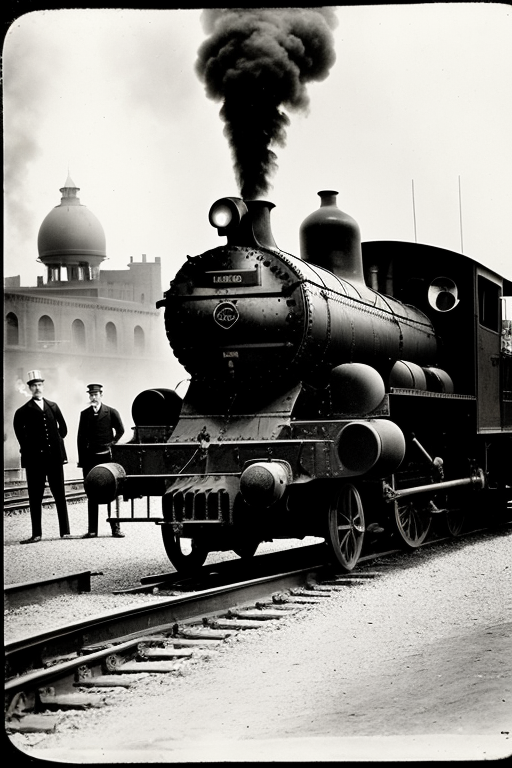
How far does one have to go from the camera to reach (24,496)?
1572cm

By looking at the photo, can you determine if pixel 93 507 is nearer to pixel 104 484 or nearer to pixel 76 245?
pixel 104 484

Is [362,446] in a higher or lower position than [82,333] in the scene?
lower

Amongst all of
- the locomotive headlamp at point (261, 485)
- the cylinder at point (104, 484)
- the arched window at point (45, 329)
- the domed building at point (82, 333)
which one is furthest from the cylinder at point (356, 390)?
the arched window at point (45, 329)

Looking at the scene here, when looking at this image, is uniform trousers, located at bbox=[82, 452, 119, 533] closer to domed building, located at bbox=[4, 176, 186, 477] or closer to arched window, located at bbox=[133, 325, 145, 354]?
domed building, located at bbox=[4, 176, 186, 477]

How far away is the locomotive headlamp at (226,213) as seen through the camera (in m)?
8.38

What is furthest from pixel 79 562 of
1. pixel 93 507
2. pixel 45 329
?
pixel 45 329

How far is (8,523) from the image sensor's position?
1284 centimetres

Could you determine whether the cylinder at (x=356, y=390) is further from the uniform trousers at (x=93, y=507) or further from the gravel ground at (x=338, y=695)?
the uniform trousers at (x=93, y=507)

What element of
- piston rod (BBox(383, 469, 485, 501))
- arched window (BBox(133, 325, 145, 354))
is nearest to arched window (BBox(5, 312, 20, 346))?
arched window (BBox(133, 325, 145, 354))

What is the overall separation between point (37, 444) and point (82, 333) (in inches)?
656

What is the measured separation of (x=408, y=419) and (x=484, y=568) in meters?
1.89

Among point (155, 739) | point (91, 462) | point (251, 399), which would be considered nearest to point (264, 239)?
point (251, 399)

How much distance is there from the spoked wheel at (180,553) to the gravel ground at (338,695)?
1823 mm

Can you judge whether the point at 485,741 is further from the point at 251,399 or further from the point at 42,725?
Answer: the point at 251,399
